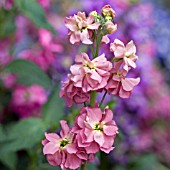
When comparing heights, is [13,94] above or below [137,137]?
above

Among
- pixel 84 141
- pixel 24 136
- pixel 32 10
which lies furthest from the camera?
pixel 32 10

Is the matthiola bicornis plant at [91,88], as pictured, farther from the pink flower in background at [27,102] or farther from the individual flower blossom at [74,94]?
the pink flower in background at [27,102]

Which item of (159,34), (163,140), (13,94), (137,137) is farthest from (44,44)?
(159,34)

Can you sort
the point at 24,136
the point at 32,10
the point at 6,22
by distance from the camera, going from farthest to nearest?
the point at 6,22 < the point at 32,10 < the point at 24,136

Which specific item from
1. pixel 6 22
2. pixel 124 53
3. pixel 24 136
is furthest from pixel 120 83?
pixel 6 22

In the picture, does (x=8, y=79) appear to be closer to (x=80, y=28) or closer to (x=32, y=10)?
(x=32, y=10)

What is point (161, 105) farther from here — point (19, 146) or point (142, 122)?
point (19, 146)

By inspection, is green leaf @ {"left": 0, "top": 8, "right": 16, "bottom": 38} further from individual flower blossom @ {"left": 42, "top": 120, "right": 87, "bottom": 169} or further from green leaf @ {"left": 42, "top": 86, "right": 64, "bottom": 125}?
individual flower blossom @ {"left": 42, "top": 120, "right": 87, "bottom": 169}

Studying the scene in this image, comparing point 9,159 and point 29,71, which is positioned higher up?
point 29,71
